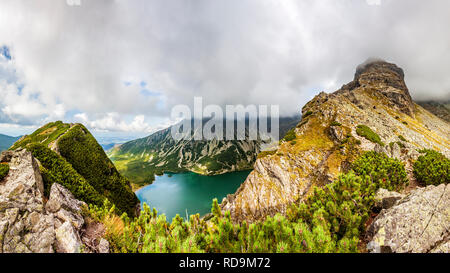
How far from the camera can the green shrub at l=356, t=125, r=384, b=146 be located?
26.4 m

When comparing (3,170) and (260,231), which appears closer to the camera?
(260,231)

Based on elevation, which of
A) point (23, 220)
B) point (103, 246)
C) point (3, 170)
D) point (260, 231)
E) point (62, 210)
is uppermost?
point (3, 170)

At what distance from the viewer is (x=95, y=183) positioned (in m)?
27.6

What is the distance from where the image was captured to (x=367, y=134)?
27.4 m

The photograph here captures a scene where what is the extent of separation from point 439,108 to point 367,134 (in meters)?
277

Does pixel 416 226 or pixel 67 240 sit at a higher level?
pixel 416 226

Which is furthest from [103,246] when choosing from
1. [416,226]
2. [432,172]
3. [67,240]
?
[432,172]

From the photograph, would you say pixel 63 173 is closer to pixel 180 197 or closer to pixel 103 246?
pixel 103 246

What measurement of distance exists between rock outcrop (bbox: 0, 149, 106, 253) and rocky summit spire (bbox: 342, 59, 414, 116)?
107 m

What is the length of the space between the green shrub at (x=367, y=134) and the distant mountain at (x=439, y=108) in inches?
9639

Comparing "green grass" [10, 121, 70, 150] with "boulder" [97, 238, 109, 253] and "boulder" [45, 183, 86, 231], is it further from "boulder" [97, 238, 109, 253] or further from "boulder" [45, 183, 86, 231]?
"boulder" [97, 238, 109, 253]

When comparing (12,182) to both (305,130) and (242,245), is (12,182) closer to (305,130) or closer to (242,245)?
(242,245)

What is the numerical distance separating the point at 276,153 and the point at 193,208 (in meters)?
68.0
